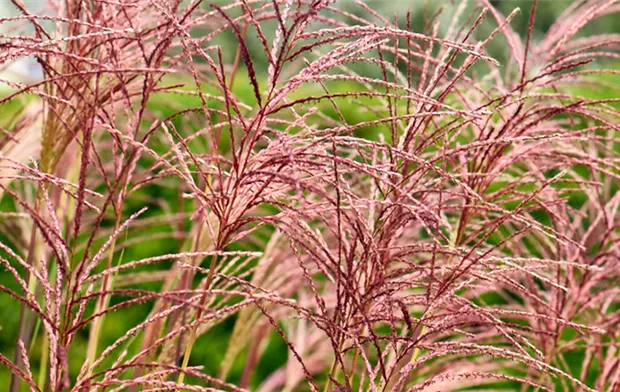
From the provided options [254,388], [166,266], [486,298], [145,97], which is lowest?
[254,388]

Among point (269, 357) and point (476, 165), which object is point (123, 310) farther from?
point (476, 165)

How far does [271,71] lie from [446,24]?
619 inches

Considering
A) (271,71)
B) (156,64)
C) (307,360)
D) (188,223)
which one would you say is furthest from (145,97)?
(188,223)

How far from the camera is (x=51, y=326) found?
119cm

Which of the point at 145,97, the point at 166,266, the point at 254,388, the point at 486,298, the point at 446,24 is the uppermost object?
the point at 446,24

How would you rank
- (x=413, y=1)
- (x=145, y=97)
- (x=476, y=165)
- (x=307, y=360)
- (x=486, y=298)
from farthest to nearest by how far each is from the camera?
(x=413, y=1) < (x=486, y=298) < (x=307, y=360) < (x=476, y=165) < (x=145, y=97)

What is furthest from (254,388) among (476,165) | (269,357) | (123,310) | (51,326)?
(51,326)

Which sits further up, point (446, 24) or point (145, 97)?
point (446, 24)

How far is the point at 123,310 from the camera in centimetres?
435

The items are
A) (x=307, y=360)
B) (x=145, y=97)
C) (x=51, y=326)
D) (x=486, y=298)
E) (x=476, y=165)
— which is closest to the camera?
(x=51, y=326)

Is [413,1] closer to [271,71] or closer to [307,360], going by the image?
[307,360]

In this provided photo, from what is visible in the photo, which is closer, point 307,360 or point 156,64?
point 156,64

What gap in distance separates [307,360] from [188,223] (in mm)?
1928

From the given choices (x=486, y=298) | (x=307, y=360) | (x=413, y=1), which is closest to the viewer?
(x=307, y=360)
